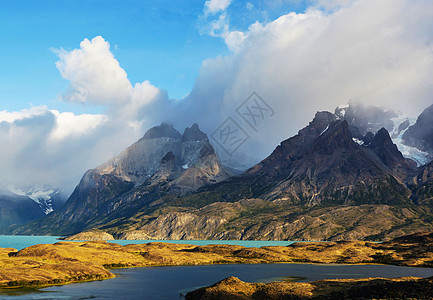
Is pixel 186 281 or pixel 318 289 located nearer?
pixel 318 289

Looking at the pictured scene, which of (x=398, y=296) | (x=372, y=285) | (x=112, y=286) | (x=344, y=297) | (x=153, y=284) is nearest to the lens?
A: (x=398, y=296)

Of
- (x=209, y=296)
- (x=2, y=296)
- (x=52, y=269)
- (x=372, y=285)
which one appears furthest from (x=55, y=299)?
(x=372, y=285)

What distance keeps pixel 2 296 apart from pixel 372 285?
118 meters

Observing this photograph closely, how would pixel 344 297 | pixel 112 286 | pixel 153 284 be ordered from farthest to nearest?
1. pixel 153 284
2. pixel 112 286
3. pixel 344 297

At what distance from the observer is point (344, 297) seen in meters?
131

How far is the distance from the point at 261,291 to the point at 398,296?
4016 cm

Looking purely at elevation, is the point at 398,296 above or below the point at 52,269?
below

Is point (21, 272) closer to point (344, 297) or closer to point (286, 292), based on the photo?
point (286, 292)

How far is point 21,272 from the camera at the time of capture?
17925 cm

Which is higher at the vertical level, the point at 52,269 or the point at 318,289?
the point at 52,269

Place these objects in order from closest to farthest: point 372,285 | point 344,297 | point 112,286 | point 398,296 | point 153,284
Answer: point 398,296 → point 344,297 → point 372,285 → point 112,286 → point 153,284

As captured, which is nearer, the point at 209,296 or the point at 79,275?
the point at 209,296

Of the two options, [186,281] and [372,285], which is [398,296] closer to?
[372,285]

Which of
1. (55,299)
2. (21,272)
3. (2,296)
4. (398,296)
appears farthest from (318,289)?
(21,272)
